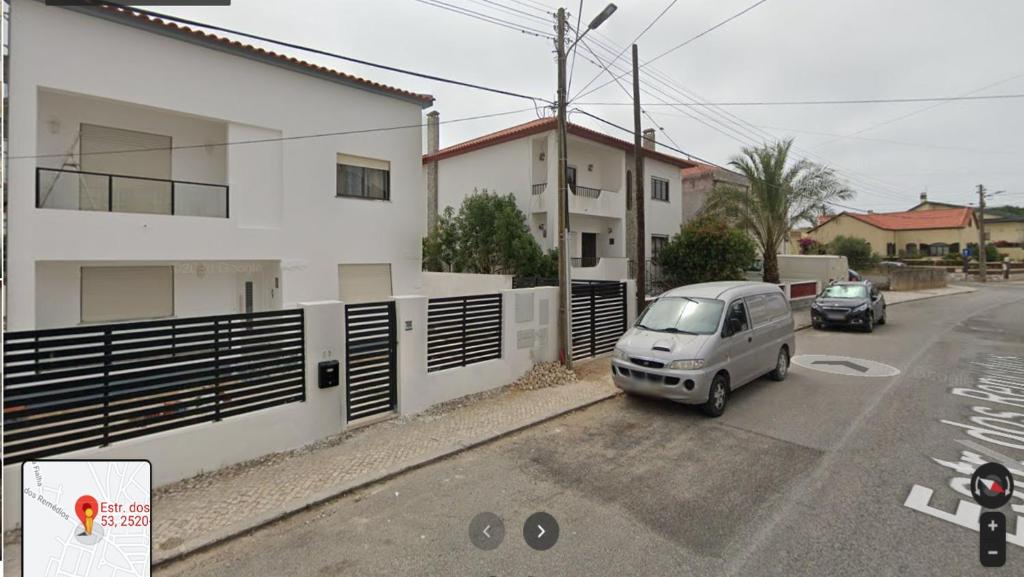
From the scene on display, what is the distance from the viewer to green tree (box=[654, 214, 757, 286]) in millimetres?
16766

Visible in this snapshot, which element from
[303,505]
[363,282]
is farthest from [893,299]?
[303,505]

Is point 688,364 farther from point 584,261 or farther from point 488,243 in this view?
point 584,261

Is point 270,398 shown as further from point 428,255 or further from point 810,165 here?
point 810,165

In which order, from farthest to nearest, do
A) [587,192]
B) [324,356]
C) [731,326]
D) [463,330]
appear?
[587,192]
[463,330]
[731,326]
[324,356]

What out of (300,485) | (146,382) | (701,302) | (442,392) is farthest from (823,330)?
(146,382)

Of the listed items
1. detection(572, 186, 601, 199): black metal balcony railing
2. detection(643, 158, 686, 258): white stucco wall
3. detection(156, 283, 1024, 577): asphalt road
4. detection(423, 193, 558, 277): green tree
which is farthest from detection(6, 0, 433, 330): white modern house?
detection(643, 158, 686, 258): white stucco wall

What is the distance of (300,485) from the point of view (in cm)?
474

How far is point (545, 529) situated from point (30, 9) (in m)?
12.4

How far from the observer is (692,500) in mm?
4359

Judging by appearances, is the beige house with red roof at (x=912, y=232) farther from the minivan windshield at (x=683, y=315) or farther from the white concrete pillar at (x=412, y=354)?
the white concrete pillar at (x=412, y=354)

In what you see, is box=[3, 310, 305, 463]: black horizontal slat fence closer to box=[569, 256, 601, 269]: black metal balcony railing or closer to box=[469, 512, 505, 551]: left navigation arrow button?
box=[469, 512, 505, 551]: left navigation arrow button

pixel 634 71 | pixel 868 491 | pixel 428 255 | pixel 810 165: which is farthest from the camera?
pixel 810 165

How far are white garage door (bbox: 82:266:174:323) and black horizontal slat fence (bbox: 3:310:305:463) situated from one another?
24.4 feet

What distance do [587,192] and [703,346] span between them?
13243 millimetres
